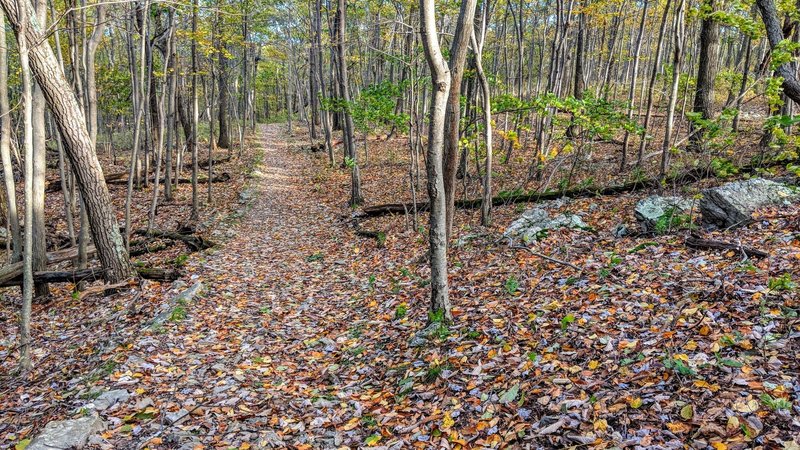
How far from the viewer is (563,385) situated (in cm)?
409

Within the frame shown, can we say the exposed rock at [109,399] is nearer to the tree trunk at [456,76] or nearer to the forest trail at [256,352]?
the forest trail at [256,352]

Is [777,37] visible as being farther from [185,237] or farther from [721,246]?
[185,237]

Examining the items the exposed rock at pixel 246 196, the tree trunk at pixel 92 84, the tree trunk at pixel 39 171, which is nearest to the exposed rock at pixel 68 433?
the tree trunk at pixel 39 171

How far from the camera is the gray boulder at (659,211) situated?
684 centimetres

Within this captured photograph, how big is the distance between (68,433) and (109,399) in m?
0.65

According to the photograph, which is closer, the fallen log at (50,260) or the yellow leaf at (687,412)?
the yellow leaf at (687,412)

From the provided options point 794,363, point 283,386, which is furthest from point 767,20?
point 283,386

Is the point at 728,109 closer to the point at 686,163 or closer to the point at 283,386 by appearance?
the point at 686,163

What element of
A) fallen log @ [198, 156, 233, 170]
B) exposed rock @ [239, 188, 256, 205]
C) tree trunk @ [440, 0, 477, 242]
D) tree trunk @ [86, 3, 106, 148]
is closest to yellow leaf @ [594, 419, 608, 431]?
tree trunk @ [440, 0, 477, 242]

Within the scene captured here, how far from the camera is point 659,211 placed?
7.07 meters

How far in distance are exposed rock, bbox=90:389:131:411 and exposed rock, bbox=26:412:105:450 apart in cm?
22

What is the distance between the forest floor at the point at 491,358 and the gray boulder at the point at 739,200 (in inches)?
8.9

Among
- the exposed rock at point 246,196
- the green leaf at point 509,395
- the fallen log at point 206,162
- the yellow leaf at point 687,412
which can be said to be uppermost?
the fallen log at point 206,162

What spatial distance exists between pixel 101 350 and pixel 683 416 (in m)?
6.80
